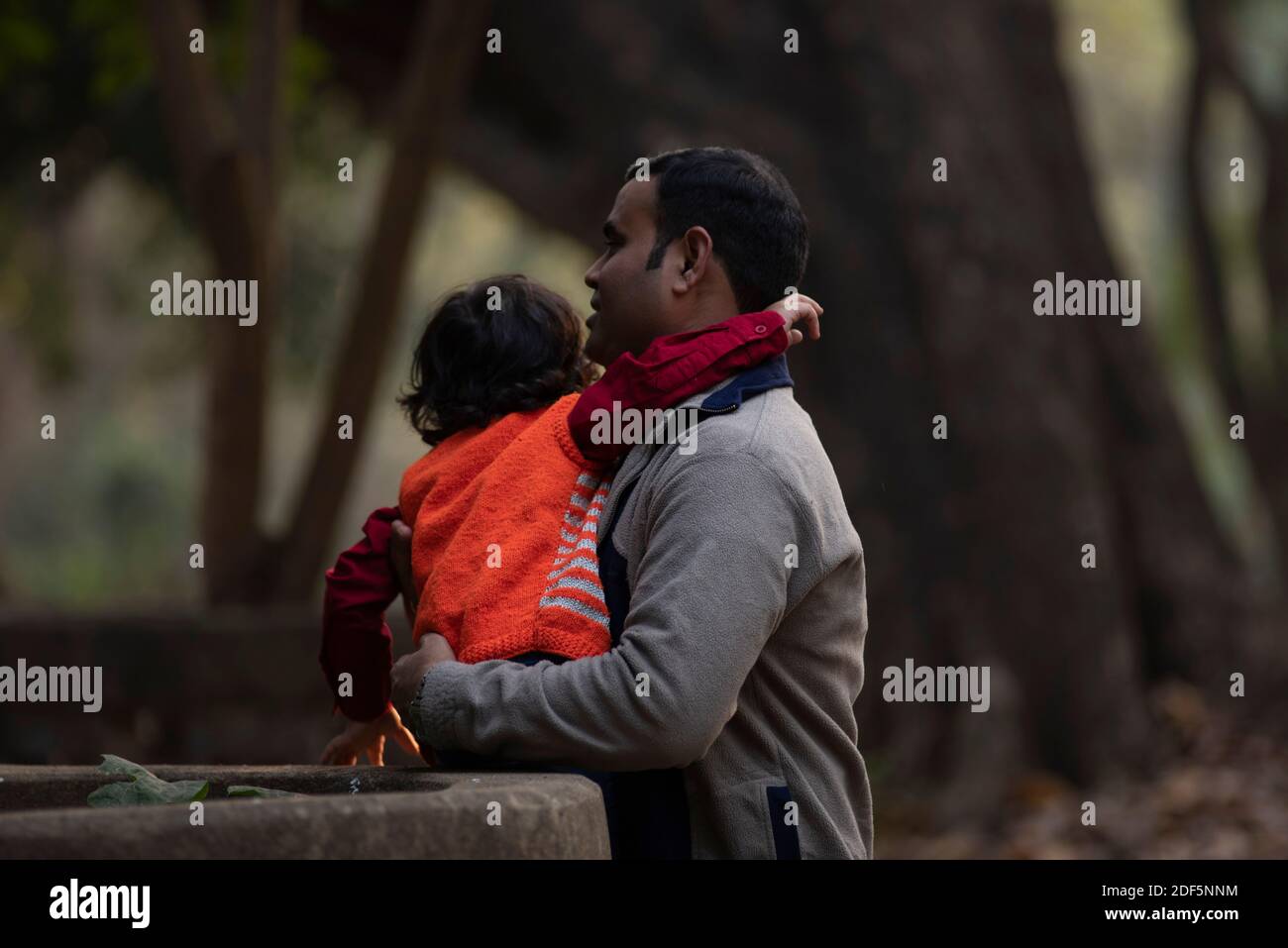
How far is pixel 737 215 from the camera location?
8.63ft

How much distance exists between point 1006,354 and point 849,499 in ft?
3.14

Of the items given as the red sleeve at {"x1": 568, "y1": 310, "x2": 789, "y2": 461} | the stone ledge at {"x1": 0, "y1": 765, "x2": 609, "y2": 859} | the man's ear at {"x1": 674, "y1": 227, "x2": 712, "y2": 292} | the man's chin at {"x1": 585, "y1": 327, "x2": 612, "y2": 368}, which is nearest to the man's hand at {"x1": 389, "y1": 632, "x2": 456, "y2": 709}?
the stone ledge at {"x1": 0, "y1": 765, "x2": 609, "y2": 859}

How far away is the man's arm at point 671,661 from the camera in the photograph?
226 centimetres

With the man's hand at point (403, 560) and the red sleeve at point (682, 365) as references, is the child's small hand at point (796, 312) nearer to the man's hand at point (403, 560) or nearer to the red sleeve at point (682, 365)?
the red sleeve at point (682, 365)

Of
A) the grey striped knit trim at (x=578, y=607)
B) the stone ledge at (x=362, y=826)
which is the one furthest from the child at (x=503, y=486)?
the stone ledge at (x=362, y=826)

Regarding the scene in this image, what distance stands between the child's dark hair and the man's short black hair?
0.87 ft

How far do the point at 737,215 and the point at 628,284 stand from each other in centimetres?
19

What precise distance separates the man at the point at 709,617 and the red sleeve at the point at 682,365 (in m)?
0.03

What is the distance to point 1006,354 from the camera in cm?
760

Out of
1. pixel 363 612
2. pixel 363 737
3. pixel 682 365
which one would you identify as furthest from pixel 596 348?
pixel 363 737

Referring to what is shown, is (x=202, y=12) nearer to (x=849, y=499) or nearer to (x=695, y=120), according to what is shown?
(x=695, y=120)

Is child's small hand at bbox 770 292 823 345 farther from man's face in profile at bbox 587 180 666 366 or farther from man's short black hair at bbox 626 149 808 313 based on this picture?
man's face in profile at bbox 587 180 666 366

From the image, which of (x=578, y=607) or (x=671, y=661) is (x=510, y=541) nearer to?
(x=578, y=607)
